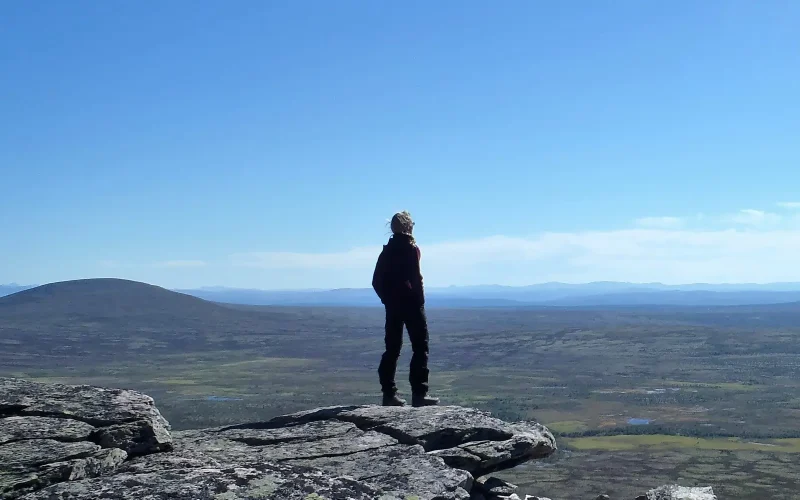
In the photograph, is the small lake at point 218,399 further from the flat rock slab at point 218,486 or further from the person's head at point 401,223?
the flat rock slab at point 218,486

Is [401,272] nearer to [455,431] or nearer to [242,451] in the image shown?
[455,431]

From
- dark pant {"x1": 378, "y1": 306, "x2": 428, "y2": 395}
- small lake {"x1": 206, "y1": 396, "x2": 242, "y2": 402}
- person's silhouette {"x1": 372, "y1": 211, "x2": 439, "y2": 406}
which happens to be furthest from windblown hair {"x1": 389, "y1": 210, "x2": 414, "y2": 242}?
small lake {"x1": 206, "y1": 396, "x2": 242, "y2": 402}

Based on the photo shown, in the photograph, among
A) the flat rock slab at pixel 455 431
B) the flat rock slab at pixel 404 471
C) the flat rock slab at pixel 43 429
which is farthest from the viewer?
the flat rock slab at pixel 455 431

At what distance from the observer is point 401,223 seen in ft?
48.5

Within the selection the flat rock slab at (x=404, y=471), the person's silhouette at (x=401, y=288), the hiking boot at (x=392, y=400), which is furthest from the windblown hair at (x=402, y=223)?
the flat rock slab at (x=404, y=471)

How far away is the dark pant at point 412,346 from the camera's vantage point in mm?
15008

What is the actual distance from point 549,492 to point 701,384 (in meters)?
113

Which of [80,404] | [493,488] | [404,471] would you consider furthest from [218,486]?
[493,488]

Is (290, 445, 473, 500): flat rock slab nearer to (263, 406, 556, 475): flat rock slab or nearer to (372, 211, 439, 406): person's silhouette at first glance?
(263, 406, 556, 475): flat rock slab

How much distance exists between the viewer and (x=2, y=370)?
595ft

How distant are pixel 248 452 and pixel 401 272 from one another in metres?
5.11

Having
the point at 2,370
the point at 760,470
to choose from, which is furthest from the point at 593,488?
the point at 2,370

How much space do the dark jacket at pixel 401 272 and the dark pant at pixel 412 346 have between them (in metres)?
0.21

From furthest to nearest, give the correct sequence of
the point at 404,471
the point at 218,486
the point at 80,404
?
the point at 80,404 → the point at 404,471 → the point at 218,486
